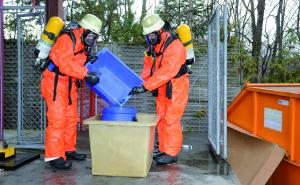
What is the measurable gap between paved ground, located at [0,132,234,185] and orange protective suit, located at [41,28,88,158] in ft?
0.91

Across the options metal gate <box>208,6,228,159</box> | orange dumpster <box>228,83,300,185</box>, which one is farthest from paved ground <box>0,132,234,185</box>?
orange dumpster <box>228,83,300,185</box>

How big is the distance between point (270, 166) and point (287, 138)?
467 millimetres

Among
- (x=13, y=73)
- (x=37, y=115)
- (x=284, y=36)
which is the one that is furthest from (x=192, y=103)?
(x=284, y=36)

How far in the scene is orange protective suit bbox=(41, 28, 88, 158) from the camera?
4527mm

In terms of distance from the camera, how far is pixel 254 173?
4.87 metres

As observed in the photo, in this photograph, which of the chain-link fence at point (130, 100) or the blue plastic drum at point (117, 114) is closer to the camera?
the blue plastic drum at point (117, 114)

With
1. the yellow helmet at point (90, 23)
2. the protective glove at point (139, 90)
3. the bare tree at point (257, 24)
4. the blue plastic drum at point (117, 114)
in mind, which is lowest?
the blue plastic drum at point (117, 114)

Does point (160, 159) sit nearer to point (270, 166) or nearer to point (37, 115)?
point (270, 166)

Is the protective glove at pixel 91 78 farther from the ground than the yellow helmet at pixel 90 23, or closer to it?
closer to it

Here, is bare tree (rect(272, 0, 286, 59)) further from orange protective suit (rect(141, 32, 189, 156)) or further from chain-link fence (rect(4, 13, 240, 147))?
orange protective suit (rect(141, 32, 189, 156))

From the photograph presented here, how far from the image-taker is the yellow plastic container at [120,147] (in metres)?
4.26

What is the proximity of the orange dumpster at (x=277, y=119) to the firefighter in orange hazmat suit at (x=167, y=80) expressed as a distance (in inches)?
49.3

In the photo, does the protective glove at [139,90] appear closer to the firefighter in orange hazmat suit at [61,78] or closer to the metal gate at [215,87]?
the firefighter in orange hazmat suit at [61,78]

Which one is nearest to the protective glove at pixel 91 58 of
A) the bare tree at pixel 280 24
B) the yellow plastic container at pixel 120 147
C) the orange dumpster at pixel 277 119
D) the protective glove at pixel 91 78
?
the protective glove at pixel 91 78
